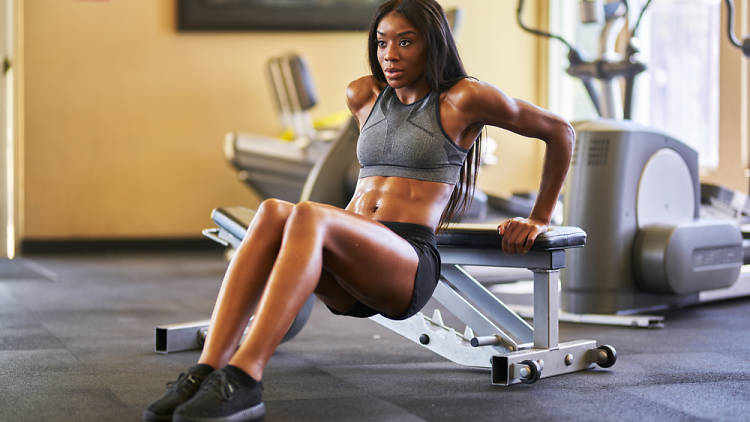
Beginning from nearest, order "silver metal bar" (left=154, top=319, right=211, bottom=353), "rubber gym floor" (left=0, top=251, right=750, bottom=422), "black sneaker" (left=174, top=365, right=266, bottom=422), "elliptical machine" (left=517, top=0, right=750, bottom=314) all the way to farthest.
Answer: "black sneaker" (left=174, top=365, right=266, bottom=422), "rubber gym floor" (left=0, top=251, right=750, bottom=422), "silver metal bar" (left=154, top=319, right=211, bottom=353), "elliptical machine" (left=517, top=0, right=750, bottom=314)

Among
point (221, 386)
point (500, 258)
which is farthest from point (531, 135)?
point (221, 386)

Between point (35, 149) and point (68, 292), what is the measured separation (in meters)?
2.36

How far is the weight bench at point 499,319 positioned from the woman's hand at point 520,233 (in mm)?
19

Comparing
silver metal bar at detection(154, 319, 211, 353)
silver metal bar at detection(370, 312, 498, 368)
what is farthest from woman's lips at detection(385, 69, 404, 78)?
silver metal bar at detection(154, 319, 211, 353)

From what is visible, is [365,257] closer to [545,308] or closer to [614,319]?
[545,308]

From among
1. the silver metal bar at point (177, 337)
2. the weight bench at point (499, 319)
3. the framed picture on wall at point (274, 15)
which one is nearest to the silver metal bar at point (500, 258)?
the weight bench at point (499, 319)

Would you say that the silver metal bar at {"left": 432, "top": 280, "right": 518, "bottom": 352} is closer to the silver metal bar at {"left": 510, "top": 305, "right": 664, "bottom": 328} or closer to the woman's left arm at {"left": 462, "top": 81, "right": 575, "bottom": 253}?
the woman's left arm at {"left": 462, "top": 81, "right": 575, "bottom": 253}

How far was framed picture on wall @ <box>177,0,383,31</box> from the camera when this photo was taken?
19.9ft

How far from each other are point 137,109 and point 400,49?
4.49 meters

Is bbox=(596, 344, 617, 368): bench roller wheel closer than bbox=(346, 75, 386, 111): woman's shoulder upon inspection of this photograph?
Answer: No

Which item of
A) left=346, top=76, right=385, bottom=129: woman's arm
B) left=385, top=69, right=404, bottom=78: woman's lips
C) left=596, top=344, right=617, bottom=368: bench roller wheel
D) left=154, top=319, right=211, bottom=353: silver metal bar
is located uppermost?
left=385, top=69, right=404, bottom=78: woman's lips

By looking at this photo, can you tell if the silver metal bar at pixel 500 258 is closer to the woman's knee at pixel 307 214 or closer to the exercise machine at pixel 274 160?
the woman's knee at pixel 307 214

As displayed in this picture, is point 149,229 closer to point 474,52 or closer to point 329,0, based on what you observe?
point 329,0

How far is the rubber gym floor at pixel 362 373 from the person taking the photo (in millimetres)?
1804
